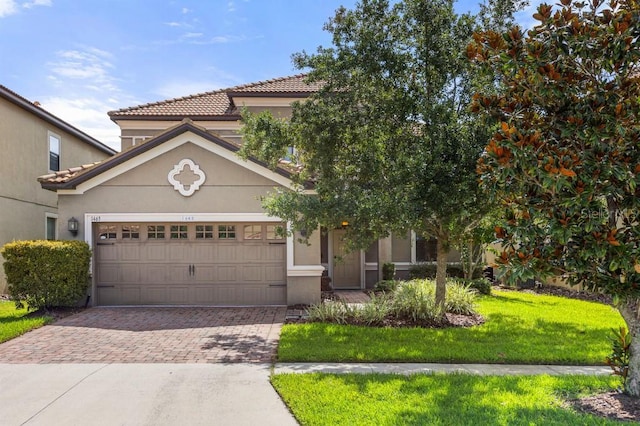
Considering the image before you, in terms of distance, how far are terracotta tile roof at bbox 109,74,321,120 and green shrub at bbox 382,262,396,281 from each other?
694 centimetres

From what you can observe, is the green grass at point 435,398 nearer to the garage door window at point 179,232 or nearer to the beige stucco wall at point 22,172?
the garage door window at point 179,232

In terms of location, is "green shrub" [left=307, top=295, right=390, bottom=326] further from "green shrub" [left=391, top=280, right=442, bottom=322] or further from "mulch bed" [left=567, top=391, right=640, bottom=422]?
"mulch bed" [left=567, top=391, right=640, bottom=422]

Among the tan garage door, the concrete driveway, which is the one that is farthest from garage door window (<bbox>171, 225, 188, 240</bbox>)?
the concrete driveway

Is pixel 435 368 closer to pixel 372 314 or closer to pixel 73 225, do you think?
pixel 372 314

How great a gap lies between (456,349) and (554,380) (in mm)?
1795

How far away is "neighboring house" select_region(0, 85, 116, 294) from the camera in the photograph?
15227mm

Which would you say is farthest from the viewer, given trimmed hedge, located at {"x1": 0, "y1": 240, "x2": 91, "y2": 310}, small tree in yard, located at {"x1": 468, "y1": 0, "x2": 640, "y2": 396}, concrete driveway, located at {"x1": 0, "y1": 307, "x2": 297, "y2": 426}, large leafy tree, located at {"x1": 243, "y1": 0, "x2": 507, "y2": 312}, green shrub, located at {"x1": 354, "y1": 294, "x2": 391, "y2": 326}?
trimmed hedge, located at {"x1": 0, "y1": 240, "x2": 91, "y2": 310}

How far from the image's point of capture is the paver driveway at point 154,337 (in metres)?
7.25

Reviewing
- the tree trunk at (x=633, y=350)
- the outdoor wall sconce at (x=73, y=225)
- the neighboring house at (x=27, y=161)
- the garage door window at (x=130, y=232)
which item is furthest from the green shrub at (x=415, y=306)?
the neighboring house at (x=27, y=161)

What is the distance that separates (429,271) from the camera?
16.5 metres

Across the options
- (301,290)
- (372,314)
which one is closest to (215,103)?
(301,290)

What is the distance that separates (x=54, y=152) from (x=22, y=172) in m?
2.40

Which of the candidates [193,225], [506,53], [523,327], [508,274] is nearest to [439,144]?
[506,53]

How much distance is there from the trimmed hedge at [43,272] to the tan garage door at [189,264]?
3.51 ft
